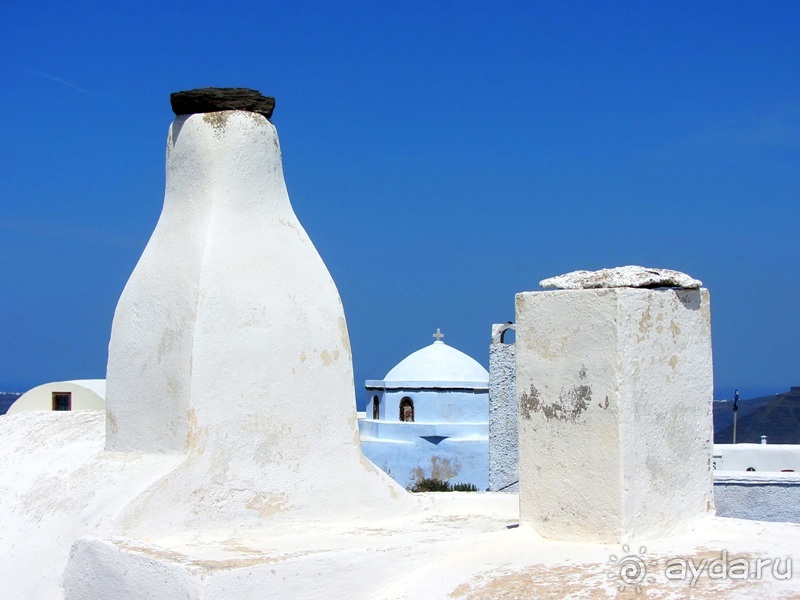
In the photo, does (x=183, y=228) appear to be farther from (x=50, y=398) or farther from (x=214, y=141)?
(x=50, y=398)

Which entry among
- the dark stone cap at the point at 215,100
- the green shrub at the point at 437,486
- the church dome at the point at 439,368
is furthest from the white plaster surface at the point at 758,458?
the dark stone cap at the point at 215,100

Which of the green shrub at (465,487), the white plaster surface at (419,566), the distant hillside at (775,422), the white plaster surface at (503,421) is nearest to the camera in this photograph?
the white plaster surface at (419,566)

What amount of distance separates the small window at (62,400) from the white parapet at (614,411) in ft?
29.6

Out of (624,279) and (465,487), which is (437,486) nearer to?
(465,487)

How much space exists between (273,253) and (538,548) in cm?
309

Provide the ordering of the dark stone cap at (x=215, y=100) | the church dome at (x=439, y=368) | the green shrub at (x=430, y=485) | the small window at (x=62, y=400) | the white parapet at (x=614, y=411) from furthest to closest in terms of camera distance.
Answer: the church dome at (x=439, y=368), the green shrub at (x=430, y=485), the small window at (x=62, y=400), the dark stone cap at (x=215, y=100), the white parapet at (x=614, y=411)

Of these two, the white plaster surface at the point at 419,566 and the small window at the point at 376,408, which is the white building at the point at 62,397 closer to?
the white plaster surface at the point at 419,566

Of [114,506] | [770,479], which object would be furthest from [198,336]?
[770,479]

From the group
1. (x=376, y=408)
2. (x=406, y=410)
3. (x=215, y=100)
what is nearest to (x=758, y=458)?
(x=406, y=410)

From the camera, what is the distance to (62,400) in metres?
13.9

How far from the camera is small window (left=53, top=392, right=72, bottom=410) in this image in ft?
45.4

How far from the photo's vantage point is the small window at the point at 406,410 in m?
25.5

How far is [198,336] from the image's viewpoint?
733 cm

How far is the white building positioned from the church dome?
12.4 meters
